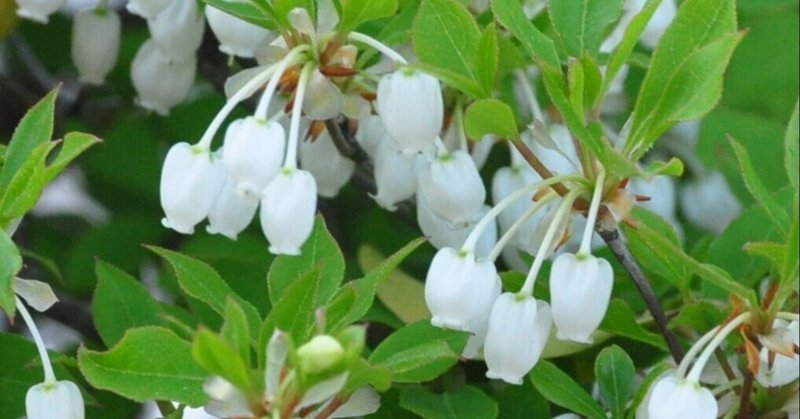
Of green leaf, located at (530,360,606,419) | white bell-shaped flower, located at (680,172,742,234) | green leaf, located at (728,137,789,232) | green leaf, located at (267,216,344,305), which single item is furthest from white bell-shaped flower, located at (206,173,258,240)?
white bell-shaped flower, located at (680,172,742,234)

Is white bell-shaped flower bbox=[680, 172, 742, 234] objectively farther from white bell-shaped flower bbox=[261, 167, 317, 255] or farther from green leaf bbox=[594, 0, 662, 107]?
white bell-shaped flower bbox=[261, 167, 317, 255]

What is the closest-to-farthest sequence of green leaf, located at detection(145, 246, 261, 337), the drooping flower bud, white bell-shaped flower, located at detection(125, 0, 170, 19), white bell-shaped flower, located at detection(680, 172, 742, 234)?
1. the drooping flower bud
2. green leaf, located at detection(145, 246, 261, 337)
3. white bell-shaped flower, located at detection(125, 0, 170, 19)
4. white bell-shaped flower, located at detection(680, 172, 742, 234)

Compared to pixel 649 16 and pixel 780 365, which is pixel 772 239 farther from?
pixel 649 16

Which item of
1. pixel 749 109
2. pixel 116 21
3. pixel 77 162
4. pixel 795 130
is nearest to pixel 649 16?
pixel 795 130

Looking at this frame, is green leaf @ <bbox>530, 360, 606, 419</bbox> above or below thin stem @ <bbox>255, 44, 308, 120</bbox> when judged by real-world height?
below

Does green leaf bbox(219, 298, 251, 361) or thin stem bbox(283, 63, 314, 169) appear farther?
thin stem bbox(283, 63, 314, 169)

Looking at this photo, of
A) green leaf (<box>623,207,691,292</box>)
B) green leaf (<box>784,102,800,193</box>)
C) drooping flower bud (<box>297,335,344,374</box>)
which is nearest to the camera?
drooping flower bud (<box>297,335,344,374</box>)

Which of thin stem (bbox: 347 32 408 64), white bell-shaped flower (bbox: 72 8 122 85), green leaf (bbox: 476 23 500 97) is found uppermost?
green leaf (bbox: 476 23 500 97)
